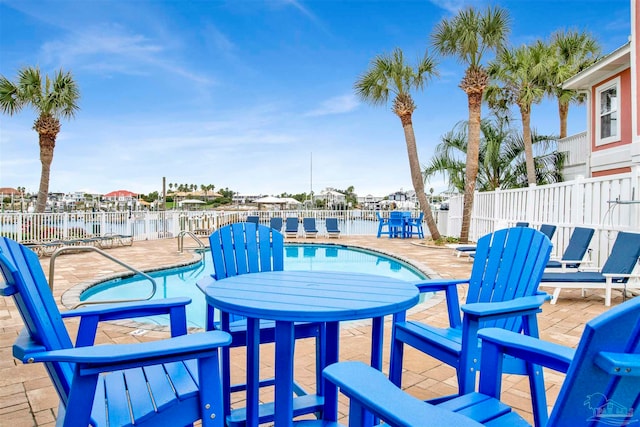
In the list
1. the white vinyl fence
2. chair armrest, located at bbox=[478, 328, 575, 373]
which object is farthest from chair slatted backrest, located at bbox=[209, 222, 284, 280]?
the white vinyl fence

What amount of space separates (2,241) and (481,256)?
8.14 feet

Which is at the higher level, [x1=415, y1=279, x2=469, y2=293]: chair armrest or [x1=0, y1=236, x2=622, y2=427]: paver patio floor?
[x1=415, y1=279, x2=469, y2=293]: chair armrest

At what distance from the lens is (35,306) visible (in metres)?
1.33

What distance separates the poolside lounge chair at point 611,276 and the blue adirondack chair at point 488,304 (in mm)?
2696

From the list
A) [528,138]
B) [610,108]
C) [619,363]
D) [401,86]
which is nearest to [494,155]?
[528,138]

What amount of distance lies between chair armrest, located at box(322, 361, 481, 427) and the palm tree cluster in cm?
1136

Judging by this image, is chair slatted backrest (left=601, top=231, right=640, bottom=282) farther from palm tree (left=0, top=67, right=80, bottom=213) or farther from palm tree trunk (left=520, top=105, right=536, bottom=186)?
palm tree (left=0, top=67, right=80, bottom=213)

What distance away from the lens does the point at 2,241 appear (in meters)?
1.52

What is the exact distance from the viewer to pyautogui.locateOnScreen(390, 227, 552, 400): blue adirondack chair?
180 cm

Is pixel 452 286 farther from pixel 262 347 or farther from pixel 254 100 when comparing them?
pixel 254 100

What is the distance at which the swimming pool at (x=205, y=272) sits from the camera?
239 inches

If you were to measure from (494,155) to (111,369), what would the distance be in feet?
52.6

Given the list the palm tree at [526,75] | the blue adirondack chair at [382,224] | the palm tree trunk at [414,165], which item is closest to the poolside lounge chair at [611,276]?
the palm tree trunk at [414,165]

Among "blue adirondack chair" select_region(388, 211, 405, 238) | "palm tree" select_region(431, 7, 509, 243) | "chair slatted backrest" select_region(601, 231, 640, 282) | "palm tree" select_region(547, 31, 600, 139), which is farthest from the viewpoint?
"blue adirondack chair" select_region(388, 211, 405, 238)
